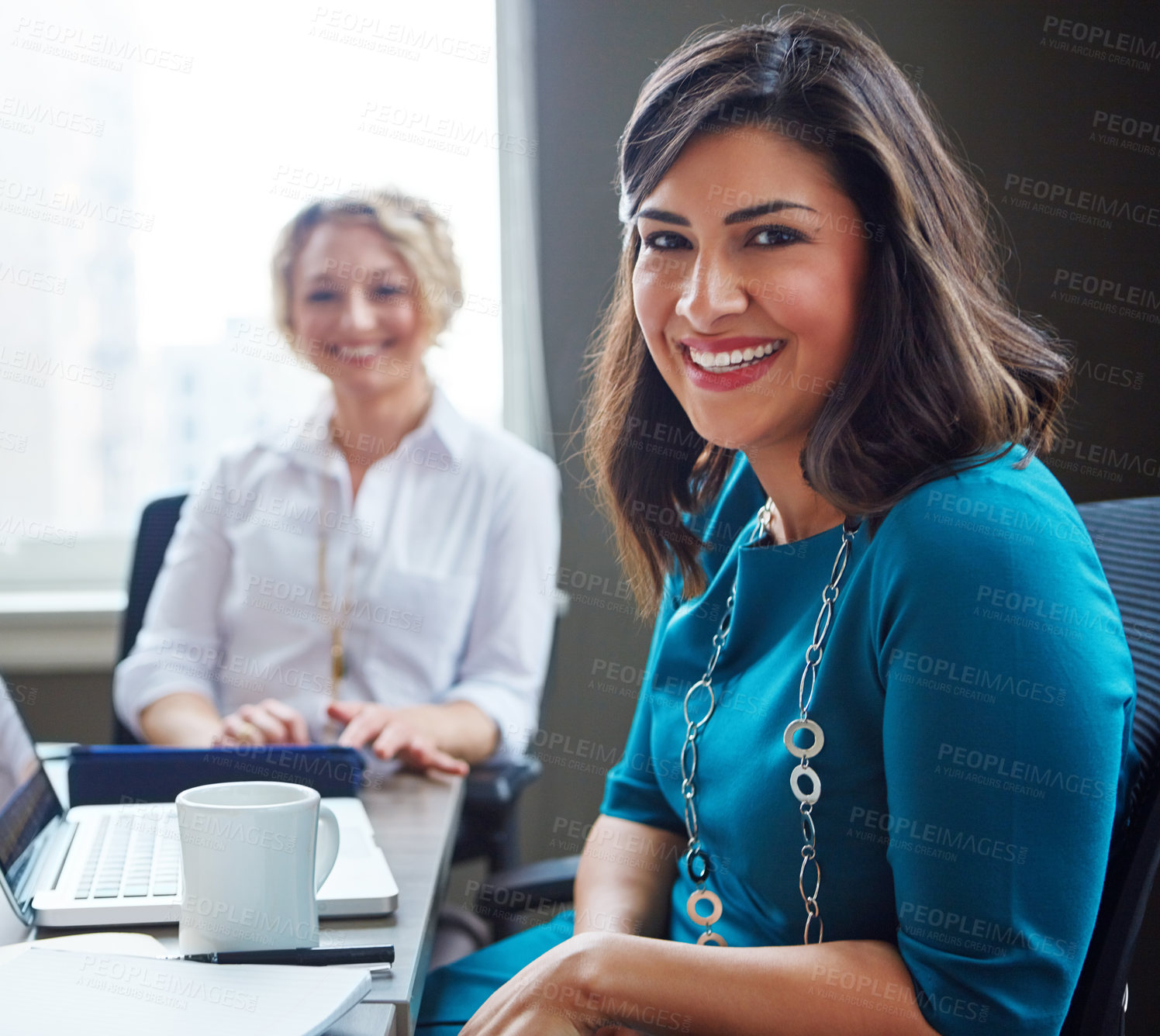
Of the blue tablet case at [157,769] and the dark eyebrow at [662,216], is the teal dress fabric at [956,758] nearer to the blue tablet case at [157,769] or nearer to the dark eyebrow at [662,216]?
the dark eyebrow at [662,216]

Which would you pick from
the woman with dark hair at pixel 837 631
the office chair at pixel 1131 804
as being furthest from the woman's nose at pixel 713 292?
the office chair at pixel 1131 804

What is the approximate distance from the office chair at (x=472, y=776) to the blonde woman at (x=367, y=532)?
4 centimetres

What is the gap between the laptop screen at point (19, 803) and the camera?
32.3 inches

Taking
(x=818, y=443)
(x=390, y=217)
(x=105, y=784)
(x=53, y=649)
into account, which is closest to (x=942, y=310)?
(x=818, y=443)

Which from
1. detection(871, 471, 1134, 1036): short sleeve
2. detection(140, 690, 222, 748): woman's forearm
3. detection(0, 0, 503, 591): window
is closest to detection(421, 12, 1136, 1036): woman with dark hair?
detection(871, 471, 1134, 1036): short sleeve

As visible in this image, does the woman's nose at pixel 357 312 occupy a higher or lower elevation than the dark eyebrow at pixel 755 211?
higher

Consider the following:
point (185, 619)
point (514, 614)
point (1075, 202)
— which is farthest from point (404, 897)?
point (1075, 202)

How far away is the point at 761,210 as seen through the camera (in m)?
0.87

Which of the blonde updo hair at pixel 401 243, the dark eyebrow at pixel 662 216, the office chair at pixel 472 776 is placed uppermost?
the blonde updo hair at pixel 401 243

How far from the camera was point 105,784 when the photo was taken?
1.07 meters

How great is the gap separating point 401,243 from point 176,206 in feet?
2.68

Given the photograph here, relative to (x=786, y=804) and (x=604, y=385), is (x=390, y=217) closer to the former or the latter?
(x=604, y=385)

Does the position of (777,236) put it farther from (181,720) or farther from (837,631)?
(181,720)

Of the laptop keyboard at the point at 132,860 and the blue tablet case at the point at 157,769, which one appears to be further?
the blue tablet case at the point at 157,769
